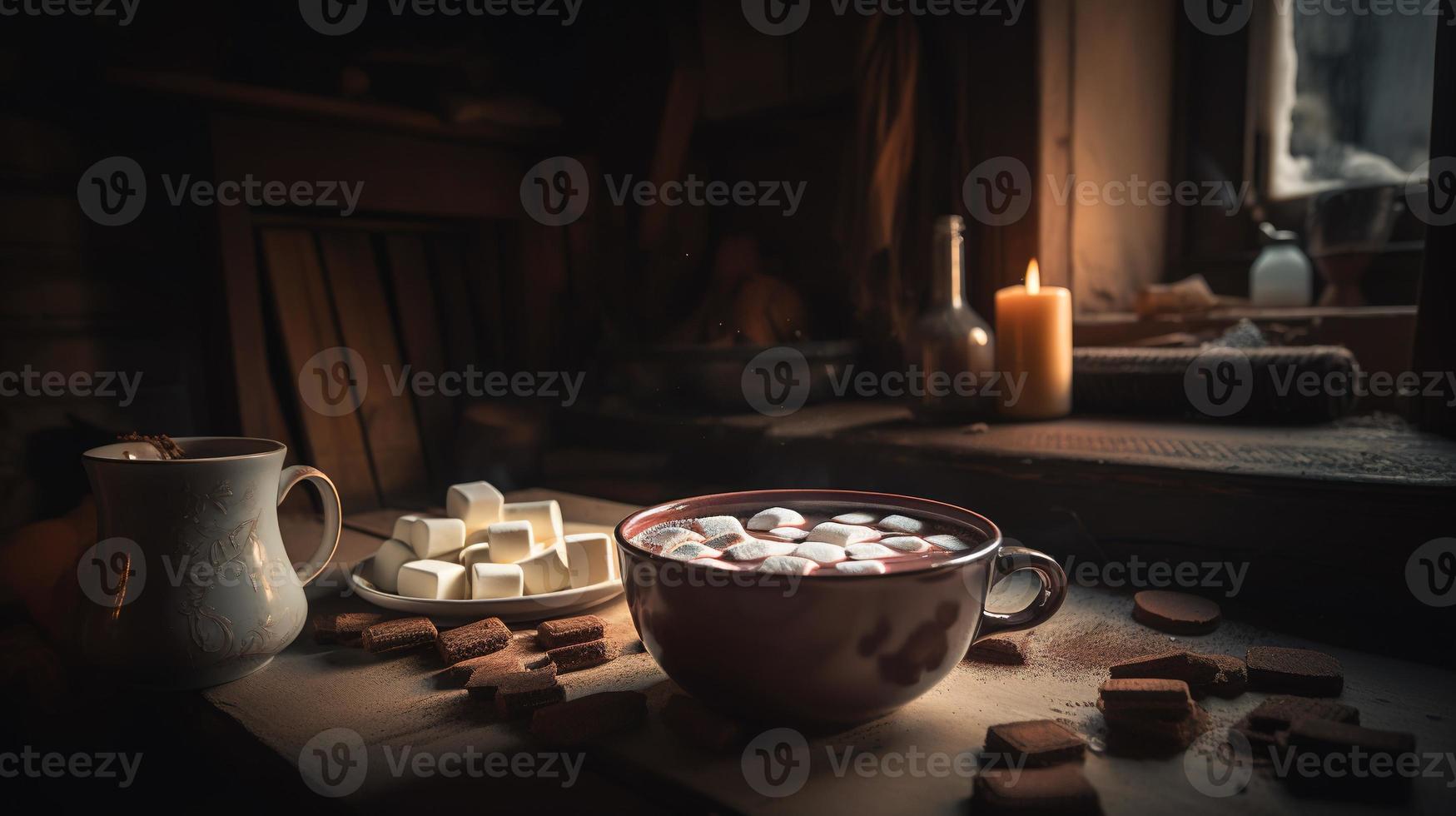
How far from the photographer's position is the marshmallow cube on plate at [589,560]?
2.90 ft

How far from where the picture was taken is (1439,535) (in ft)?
2.72

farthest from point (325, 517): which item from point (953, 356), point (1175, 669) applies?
point (953, 356)

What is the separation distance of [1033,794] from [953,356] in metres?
1.00

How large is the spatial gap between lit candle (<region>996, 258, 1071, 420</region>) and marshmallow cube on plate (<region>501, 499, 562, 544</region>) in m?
0.81

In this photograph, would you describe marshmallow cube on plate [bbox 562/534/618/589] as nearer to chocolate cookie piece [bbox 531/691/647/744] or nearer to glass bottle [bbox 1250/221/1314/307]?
chocolate cookie piece [bbox 531/691/647/744]

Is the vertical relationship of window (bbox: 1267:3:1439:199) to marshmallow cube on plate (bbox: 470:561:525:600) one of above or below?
above

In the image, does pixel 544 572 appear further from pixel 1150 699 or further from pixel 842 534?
pixel 1150 699

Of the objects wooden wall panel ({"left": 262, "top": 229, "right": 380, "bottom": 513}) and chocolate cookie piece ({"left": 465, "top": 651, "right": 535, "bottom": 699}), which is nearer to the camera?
chocolate cookie piece ({"left": 465, "top": 651, "right": 535, "bottom": 699})

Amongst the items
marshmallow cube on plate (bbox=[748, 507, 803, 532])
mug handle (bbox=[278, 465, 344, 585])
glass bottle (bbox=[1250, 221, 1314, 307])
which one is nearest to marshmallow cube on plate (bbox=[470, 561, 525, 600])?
mug handle (bbox=[278, 465, 344, 585])

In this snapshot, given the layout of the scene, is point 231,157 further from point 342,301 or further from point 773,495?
point 773,495

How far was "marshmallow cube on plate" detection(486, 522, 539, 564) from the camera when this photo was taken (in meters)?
0.90

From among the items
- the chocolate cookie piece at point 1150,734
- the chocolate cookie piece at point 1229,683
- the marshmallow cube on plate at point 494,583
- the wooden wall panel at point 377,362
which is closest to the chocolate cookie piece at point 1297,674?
the chocolate cookie piece at point 1229,683

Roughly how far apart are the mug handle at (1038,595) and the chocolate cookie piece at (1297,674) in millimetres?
211

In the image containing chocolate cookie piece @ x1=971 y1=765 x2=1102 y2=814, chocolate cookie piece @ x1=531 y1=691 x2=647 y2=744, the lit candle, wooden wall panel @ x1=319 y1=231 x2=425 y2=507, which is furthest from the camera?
wooden wall panel @ x1=319 y1=231 x2=425 y2=507
